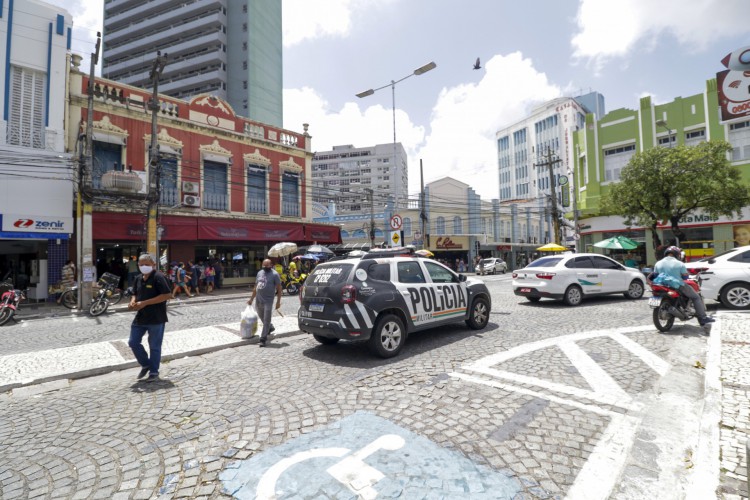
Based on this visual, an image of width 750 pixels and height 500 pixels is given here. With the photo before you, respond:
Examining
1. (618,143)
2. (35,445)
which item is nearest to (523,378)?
(35,445)

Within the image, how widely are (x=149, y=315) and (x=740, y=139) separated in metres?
34.5

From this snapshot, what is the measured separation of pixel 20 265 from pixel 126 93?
30.7 feet

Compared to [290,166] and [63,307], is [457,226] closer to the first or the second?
[290,166]

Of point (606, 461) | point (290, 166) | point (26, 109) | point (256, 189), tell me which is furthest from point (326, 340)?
point (290, 166)

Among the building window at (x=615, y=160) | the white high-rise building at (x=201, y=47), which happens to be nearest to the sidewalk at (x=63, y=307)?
the building window at (x=615, y=160)

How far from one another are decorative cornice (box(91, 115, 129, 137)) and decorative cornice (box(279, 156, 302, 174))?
27.7ft

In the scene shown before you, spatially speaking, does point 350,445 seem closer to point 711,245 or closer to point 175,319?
point 175,319

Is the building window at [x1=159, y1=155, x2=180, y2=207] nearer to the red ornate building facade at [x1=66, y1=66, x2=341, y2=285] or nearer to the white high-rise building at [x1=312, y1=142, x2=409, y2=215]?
the red ornate building facade at [x1=66, y1=66, x2=341, y2=285]

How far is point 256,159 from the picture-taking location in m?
22.3

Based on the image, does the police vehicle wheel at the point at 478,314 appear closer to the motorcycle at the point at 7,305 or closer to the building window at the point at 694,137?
the motorcycle at the point at 7,305

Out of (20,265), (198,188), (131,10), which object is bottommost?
(20,265)

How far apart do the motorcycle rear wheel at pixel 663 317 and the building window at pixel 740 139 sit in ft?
85.5

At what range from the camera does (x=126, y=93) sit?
18094 mm

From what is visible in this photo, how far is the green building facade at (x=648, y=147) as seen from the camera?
957 inches
